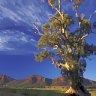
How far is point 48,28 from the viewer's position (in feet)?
235

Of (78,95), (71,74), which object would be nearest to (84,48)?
(71,74)

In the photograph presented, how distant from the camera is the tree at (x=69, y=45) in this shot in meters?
66.3

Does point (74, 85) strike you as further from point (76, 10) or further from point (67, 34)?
point (76, 10)

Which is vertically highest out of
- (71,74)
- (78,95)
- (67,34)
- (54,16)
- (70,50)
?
(54,16)

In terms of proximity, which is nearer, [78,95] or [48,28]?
[78,95]

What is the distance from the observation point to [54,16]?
2712 inches

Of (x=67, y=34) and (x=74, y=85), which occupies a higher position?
(x=67, y=34)

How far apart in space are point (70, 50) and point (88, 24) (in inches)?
326

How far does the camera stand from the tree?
6631cm

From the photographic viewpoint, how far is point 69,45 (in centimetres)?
6700

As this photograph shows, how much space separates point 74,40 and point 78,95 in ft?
44.7

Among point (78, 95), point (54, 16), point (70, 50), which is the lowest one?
point (78, 95)

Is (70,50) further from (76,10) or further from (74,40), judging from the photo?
(76,10)

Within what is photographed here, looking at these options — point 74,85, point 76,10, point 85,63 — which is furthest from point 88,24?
point 74,85
